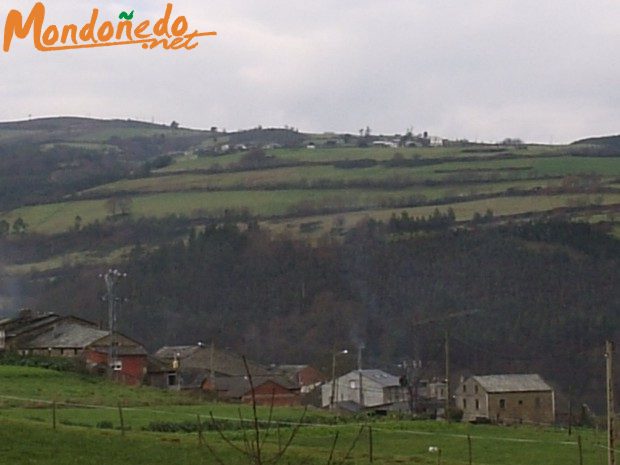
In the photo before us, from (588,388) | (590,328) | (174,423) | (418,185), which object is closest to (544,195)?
(418,185)

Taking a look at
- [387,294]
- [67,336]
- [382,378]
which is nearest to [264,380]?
[382,378]

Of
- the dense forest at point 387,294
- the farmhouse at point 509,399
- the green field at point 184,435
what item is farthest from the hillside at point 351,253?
the green field at point 184,435

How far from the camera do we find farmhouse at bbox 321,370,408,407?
77125mm

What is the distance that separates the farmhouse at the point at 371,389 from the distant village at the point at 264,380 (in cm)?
6

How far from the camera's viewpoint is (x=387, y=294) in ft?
A: 305

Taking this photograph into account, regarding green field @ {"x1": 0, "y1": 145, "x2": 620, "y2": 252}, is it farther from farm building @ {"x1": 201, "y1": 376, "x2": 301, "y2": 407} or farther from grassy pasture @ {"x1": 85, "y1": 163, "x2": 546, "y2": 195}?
farm building @ {"x1": 201, "y1": 376, "x2": 301, "y2": 407}

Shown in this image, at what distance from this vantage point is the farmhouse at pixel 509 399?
72.7m

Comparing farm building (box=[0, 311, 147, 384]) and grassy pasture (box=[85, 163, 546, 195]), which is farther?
grassy pasture (box=[85, 163, 546, 195])

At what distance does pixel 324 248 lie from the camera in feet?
327

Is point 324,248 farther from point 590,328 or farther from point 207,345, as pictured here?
point 590,328

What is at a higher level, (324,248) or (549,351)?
(324,248)

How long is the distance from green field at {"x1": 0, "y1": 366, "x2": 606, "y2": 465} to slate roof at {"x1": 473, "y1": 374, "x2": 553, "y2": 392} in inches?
677

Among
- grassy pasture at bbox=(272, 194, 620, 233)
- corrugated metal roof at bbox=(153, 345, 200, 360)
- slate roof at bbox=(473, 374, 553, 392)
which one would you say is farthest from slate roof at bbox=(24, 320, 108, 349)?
grassy pasture at bbox=(272, 194, 620, 233)

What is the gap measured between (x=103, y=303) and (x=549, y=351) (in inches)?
1281
